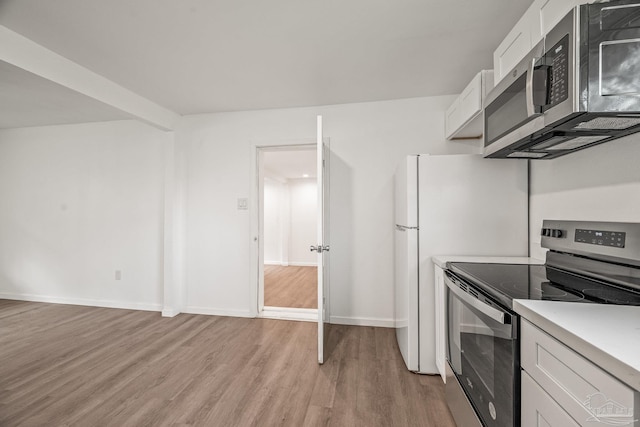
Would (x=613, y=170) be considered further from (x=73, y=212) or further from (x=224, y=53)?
(x=73, y=212)

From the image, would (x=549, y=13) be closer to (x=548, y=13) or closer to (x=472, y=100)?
(x=548, y=13)

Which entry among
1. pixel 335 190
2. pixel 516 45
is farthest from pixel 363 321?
pixel 516 45

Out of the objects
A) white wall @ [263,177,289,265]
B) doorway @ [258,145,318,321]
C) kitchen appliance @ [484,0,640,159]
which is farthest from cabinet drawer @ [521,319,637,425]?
white wall @ [263,177,289,265]

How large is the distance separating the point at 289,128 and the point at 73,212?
321 centimetres

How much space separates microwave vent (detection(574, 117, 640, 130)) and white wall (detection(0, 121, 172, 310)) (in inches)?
150

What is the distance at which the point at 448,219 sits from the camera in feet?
6.55

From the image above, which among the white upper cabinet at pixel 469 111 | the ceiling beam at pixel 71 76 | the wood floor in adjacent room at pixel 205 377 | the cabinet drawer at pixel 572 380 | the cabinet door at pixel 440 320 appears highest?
the ceiling beam at pixel 71 76

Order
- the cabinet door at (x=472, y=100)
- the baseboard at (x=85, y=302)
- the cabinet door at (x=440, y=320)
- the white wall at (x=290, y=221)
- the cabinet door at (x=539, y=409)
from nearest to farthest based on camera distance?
1. the cabinet door at (x=539, y=409)
2. the cabinet door at (x=440, y=320)
3. the cabinet door at (x=472, y=100)
4. the baseboard at (x=85, y=302)
5. the white wall at (x=290, y=221)

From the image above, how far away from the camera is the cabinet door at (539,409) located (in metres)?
A: 0.76

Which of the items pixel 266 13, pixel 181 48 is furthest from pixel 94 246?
pixel 266 13

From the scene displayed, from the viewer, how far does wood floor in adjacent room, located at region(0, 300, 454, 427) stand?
5.43ft

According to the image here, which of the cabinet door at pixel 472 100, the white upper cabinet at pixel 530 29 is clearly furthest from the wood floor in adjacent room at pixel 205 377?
the white upper cabinet at pixel 530 29

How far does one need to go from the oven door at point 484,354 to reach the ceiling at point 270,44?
1.67 m

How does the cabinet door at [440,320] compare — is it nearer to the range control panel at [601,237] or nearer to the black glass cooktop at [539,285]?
the black glass cooktop at [539,285]
